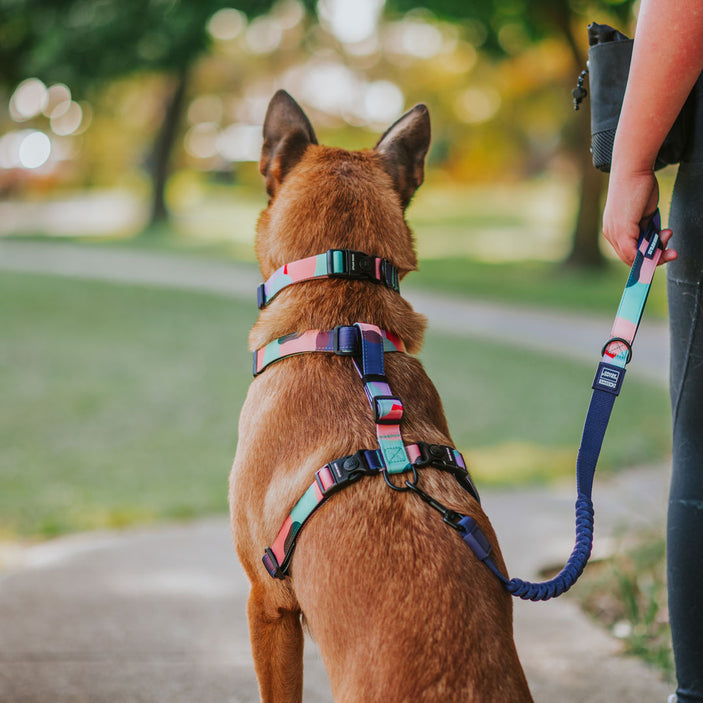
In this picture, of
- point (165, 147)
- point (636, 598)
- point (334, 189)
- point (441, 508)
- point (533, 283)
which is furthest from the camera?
point (165, 147)

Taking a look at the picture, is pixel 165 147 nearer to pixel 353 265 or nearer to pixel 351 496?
pixel 353 265

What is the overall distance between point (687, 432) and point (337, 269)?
986 mm

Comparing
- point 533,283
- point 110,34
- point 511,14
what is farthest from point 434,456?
point 511,14

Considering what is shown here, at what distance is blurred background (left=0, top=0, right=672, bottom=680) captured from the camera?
621 cm

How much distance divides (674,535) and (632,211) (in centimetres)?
82

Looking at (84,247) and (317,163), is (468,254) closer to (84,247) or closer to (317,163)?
(84,247)

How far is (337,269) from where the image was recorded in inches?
89.4

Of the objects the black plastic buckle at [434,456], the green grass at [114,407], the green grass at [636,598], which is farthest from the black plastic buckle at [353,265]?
the green grass at [114,407]

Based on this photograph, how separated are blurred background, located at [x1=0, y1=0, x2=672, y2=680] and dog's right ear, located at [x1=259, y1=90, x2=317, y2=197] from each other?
0.30 meters

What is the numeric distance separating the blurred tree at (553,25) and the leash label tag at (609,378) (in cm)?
1306

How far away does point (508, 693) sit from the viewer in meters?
1.62

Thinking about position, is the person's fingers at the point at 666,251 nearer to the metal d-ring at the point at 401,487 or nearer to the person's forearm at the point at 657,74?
the person's forearm at the point at 657,74

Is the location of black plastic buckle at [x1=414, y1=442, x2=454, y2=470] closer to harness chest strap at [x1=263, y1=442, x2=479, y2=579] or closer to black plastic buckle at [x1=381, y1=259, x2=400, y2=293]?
harness chest strap at [x1=263, y1=442, x2=479, y2=579]

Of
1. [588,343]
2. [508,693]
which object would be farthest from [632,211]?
[588,343]
